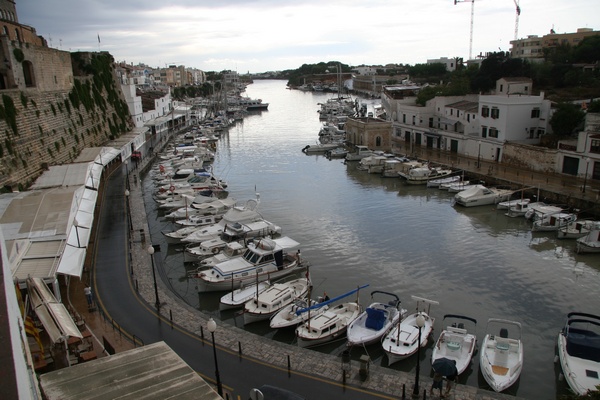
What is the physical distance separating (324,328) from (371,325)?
187cm

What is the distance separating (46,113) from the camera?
3559 centimetres

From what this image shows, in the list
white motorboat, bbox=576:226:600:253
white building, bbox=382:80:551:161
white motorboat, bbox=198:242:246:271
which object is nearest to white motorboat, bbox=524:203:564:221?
white motorboat, bbox=576:226:600:253

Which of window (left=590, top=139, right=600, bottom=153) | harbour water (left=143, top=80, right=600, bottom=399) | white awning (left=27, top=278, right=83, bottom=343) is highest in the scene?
window (left=590, top=139, right=600, bottom=153)

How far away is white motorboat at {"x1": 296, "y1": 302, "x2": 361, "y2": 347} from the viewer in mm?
17141

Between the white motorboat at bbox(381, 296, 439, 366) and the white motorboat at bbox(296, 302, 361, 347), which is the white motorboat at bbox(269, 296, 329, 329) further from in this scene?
the white motorboat at bbox(381, 296, 439, 366)

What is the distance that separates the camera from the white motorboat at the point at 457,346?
15.6 metres

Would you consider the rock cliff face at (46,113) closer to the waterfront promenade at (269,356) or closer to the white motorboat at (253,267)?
the waterfront promenade at (269,356)

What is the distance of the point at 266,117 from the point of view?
108 m

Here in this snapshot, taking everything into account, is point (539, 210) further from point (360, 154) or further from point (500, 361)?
point (360, 154)

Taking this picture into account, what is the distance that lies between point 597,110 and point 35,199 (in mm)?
45006

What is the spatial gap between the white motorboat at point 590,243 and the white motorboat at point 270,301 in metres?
17.1

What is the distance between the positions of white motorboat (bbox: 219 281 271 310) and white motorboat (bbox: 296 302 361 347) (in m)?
3.08

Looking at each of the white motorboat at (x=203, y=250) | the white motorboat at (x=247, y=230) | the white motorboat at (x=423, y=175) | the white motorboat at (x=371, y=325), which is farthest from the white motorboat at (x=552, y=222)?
the white motorboat at (x=203, y=250)

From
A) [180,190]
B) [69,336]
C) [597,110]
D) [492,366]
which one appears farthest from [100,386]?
[597,110]
